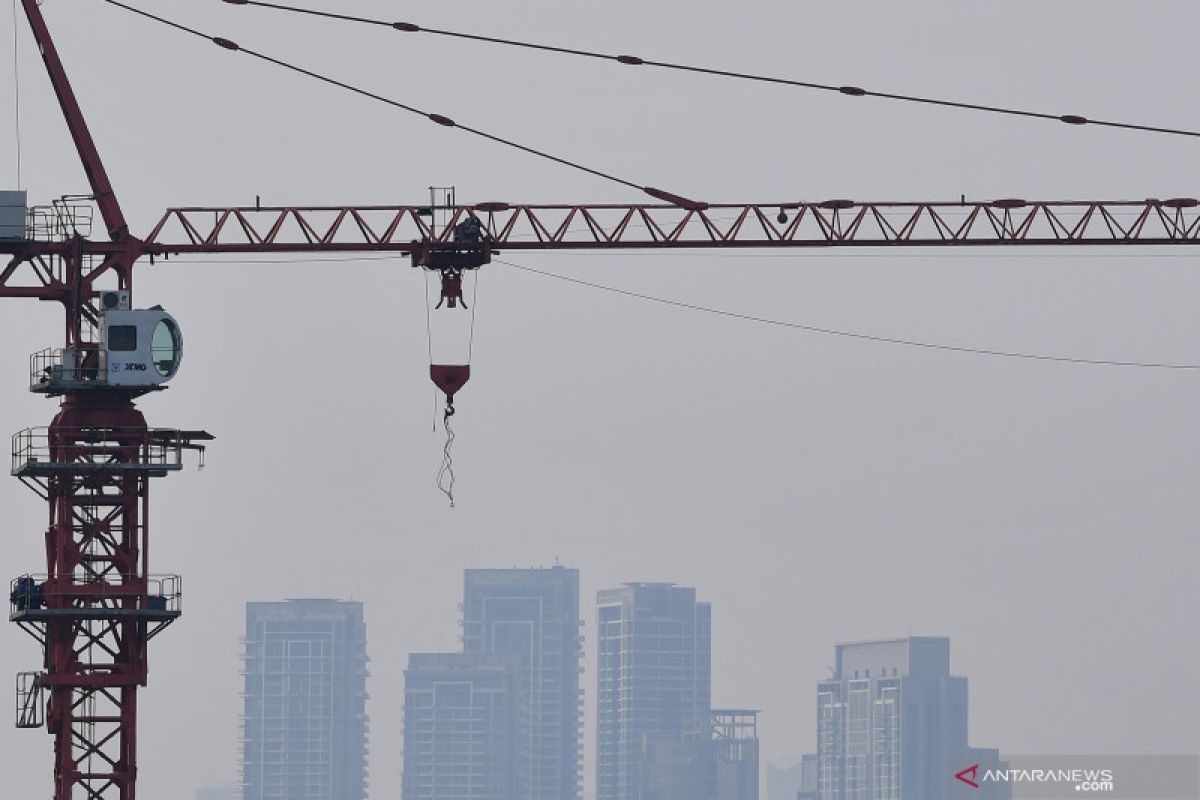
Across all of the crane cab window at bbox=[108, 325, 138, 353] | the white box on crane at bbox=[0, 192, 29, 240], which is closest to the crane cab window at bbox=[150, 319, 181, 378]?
the crane cab window at bbox=[108, 325, 138, 353]

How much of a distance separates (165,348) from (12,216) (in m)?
10.8

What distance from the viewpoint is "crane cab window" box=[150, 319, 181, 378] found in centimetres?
13612

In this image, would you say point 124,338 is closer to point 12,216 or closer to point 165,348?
point 165,348

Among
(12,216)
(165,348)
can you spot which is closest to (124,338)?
(165,348)

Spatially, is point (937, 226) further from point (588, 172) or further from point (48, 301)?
point (48, 301)

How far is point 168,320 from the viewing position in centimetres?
13625

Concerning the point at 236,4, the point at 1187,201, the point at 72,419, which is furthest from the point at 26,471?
the point at 1187,201

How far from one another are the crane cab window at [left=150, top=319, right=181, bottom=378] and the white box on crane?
29.4 ft

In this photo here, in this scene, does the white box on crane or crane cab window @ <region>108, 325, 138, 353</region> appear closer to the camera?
crane cab window @ <region>108, 325, 138, 353</region>

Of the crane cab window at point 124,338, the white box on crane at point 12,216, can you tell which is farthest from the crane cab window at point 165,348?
the white box on crane at point 12,216

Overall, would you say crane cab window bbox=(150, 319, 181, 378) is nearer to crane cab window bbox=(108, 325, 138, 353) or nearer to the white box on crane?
crane cab window bbox=(108, 325, 138, 353)

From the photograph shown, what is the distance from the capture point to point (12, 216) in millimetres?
139375

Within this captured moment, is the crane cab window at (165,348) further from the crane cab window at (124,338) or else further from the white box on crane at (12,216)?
the white box on crane at (12,216)

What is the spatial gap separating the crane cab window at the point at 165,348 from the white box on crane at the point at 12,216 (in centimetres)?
895
